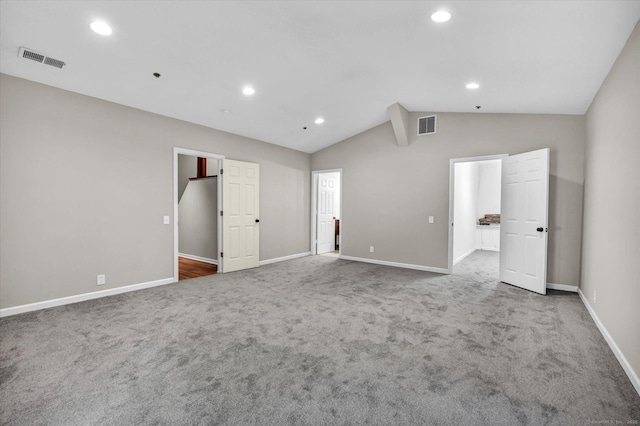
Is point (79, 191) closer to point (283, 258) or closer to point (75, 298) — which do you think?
point (75, 298)

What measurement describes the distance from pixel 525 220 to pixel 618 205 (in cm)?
177

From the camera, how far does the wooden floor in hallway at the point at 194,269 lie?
5168 millimetres

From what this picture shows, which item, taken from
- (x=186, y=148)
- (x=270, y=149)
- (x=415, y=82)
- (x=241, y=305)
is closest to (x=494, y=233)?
(x=415, y=82)

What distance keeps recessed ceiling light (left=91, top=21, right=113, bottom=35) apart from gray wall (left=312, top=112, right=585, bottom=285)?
4719mm

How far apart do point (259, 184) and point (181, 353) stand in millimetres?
4007

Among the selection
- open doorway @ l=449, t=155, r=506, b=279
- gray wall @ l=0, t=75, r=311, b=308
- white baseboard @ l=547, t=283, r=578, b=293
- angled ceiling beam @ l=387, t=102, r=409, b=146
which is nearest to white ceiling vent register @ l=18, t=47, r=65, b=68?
gray wall @ l=0, t=75, r=311, b=308

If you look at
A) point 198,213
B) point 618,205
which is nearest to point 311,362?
point 618,205

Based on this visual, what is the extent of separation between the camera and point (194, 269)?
5672 millimetres

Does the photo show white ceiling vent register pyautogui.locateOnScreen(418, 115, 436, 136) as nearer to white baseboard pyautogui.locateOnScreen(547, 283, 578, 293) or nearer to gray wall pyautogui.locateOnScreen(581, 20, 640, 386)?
A: gray wall pyautogui.locateOnScreen(581, 20, 640, 386)

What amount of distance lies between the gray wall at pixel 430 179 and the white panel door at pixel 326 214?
665 millimetres

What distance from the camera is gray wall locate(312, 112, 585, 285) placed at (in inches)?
168

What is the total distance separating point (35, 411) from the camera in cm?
174

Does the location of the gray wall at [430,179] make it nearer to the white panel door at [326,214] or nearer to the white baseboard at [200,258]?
the white panel door at [326,214]

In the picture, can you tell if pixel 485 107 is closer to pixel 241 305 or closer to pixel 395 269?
pixel 395 269
